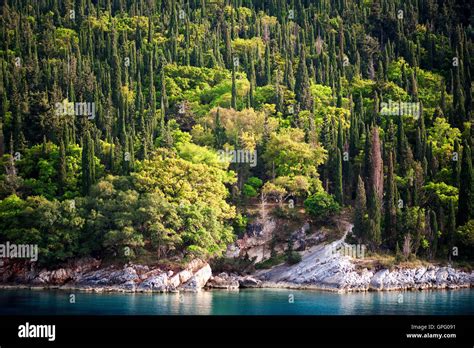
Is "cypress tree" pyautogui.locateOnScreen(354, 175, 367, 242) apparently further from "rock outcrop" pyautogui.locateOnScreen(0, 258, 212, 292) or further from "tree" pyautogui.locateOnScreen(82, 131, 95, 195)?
"tree" pyautogui.locateOnScreen(82, 131, 95, 195)

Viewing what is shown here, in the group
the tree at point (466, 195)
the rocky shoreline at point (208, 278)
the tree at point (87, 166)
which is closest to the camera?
the rocky shoreline at point (208, 278)

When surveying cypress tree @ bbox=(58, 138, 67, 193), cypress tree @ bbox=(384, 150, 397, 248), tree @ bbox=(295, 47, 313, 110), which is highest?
tree @ bbox=(295, 47, 313, 110)

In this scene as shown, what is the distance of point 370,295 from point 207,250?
35.6 feet

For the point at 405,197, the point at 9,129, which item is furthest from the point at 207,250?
the point at 9,129

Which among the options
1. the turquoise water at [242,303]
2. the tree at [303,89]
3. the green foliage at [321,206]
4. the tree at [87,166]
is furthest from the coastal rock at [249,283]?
the tree at [303,89]

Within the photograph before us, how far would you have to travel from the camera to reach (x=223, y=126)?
74.9 metres

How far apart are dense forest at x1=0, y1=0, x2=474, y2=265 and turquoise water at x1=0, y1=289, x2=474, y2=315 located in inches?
201

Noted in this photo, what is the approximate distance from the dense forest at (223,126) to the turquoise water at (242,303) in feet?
16.8

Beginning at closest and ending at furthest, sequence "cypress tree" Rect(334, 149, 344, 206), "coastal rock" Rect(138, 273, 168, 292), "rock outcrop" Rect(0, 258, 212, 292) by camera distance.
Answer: "coastal rock" Rect(138, 273, 168, 292), "rock outcrop" Rect(0, 258, 212, 292), "cypress tree" Rect(334, 149, 344, 206)

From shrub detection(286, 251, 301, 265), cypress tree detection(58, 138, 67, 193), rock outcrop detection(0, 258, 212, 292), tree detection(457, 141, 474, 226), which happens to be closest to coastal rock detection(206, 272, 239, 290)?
rock outcrop detection(0, 258, 212, 292)

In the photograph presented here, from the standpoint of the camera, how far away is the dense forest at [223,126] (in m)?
63.2

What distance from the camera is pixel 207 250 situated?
62.8 m

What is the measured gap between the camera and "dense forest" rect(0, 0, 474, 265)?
63219 mm

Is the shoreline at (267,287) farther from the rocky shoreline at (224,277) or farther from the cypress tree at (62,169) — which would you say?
the cypress tree at (62,169)
